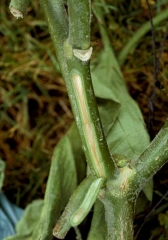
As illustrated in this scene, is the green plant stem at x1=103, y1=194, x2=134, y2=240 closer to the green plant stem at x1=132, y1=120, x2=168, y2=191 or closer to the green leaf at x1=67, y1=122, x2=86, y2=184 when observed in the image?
the green plant stem at x1=132, y1=120, x2=168, y2=191

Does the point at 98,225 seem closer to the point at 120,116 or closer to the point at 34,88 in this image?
the point at 120,116

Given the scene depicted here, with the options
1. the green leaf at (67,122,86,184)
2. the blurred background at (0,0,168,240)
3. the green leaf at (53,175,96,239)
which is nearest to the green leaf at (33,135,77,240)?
the green leaf at (67,122,86,184)

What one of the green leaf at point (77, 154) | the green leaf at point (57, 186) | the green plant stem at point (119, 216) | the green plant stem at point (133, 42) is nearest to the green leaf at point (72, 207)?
the green plant stem at point (119, 216)

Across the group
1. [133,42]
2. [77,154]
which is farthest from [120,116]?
[133,42]

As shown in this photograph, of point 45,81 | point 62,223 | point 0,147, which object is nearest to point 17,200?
point 0,147

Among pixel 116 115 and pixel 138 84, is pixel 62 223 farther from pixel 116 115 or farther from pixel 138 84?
pixel 138 84

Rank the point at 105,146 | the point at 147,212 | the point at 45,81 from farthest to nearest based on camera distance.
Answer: the point at 45,81, the point at 147,212, the point at 105,146
